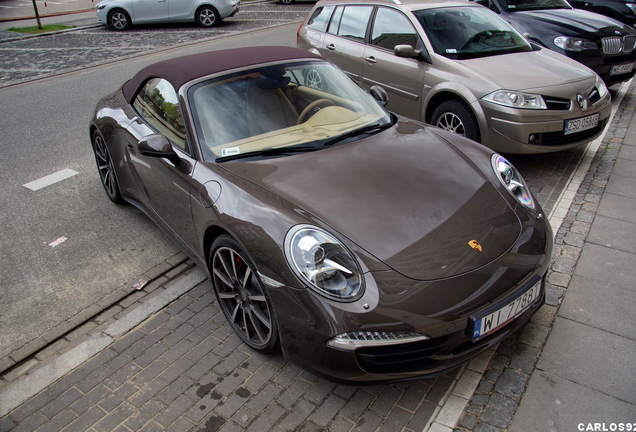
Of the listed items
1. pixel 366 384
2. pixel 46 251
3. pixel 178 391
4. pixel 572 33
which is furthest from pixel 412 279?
pixel 572 33

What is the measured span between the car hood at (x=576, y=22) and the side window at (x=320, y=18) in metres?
2.81

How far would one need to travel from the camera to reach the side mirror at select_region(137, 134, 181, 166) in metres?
3.54

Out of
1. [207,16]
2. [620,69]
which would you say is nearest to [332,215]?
[620,69]

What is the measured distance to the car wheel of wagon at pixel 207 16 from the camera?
15.7 metres

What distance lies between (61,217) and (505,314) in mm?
4072

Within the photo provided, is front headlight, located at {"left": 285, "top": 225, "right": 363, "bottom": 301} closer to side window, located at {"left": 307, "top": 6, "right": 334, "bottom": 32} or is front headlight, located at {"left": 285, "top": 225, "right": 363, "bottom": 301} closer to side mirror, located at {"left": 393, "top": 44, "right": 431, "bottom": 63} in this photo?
side mirror, located at {"left": 393, "top": 44, "right": 431, "bottom": 63}

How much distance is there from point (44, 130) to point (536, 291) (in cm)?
678

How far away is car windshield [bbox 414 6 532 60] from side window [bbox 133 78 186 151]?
313 centimetres

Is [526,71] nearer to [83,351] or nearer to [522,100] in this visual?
[522,100]

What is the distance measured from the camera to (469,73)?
550 cm

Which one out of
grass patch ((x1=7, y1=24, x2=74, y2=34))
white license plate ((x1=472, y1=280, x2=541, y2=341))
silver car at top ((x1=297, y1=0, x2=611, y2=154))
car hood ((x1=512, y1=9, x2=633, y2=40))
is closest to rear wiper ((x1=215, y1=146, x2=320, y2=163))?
silver car at top ((x1=297, y1=0, x2=611, y2=154))

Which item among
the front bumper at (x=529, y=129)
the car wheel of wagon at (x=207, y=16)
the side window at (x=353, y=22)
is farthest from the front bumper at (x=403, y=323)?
the car wheel of wagon at (x=207, y=16)

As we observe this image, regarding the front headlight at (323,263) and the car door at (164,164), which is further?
the car door at (164,164)

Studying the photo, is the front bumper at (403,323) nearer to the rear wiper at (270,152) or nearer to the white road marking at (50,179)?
the rear wiper at (270,152)
